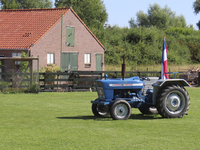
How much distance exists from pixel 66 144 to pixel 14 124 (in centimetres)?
319

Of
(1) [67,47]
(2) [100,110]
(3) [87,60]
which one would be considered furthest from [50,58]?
(2) [100,110]

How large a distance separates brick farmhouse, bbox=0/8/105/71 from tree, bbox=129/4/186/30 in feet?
149

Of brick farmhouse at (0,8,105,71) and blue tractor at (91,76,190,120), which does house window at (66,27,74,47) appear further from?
blue tractor at (91,76,190,120)

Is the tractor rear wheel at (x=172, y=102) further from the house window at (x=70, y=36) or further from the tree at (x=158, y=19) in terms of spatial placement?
Result: the tree at (x=158, y=19)

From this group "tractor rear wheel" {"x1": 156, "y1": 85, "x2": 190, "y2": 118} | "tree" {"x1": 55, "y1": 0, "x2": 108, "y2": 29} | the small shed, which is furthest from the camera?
"tree" {"x1": 55, "y1": 0, "x2": 108, "y2": 29}

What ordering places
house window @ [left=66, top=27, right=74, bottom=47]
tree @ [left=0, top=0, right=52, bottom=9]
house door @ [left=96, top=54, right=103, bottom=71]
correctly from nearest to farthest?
house window @ [left=66, top=27, right=74, bottom=47] < house door @ [left=96, top=54, right=103, bottom=71] < tree @ [left=0, top=0, right=52, bottom=9]

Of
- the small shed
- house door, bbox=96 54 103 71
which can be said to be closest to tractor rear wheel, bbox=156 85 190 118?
the small shed

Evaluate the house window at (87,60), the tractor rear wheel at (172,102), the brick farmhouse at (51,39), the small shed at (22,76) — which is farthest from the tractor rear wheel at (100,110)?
the house window at (87,60)

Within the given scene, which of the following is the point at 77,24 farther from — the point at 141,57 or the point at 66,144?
the point at 66,144

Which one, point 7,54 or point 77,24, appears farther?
point 77,24

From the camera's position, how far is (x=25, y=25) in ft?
119

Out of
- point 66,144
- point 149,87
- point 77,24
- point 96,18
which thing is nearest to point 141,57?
point 96,18

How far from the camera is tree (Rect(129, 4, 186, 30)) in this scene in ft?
275

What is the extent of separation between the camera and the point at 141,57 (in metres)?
54.5
